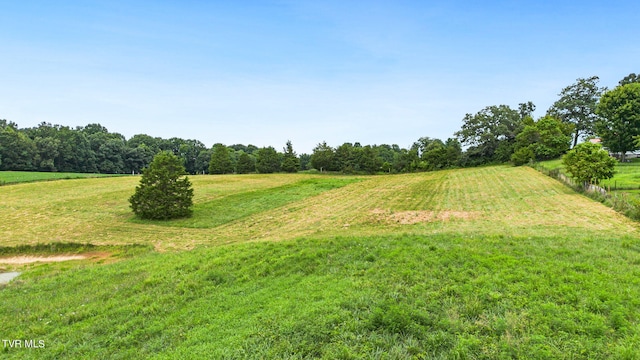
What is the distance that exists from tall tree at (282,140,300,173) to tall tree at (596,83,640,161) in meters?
52.5

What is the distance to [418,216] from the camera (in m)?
18.5

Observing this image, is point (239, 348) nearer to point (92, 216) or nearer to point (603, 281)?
point (603, 281)

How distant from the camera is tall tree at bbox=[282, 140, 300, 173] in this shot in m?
67.6

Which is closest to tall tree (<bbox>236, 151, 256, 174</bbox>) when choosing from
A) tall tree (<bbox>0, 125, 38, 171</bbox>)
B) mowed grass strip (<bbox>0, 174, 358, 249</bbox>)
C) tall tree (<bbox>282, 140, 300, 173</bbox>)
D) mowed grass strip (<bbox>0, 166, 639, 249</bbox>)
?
tall tree (<bbox>282, 140, 300, 173</bbox>)

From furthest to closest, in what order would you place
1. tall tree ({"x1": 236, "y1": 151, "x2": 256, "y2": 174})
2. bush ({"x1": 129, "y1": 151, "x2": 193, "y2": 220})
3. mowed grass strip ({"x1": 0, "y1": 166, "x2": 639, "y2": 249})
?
tall tree ({"x1": 236, "y1": 151, "x2": 256, "y2": 174}), bush ({"x1": 129, "y1": 151, "x2": 193, "y2": 220}), mowed grass strip ({"x1": 0, "y1": 166, "x2": 639, "y2": 249})

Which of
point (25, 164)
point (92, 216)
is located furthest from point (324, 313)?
point (25, 164)

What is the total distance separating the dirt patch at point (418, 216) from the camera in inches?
677

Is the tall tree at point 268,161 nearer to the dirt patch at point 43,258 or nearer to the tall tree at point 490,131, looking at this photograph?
the tall tree at point 490,131

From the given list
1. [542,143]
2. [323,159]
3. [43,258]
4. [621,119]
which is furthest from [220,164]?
[621,119]

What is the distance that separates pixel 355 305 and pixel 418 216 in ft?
44.6

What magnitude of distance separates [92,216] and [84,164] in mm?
67302

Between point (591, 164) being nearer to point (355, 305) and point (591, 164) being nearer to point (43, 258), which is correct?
point (355, 305)

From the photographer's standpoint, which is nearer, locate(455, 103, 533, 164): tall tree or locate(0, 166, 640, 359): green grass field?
locate(0, 166, 640, 359): green grass field

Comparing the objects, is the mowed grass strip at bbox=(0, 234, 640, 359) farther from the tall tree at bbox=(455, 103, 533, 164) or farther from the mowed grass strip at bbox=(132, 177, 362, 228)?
the tall tree at bbox=(455, 103, 533, 164)
